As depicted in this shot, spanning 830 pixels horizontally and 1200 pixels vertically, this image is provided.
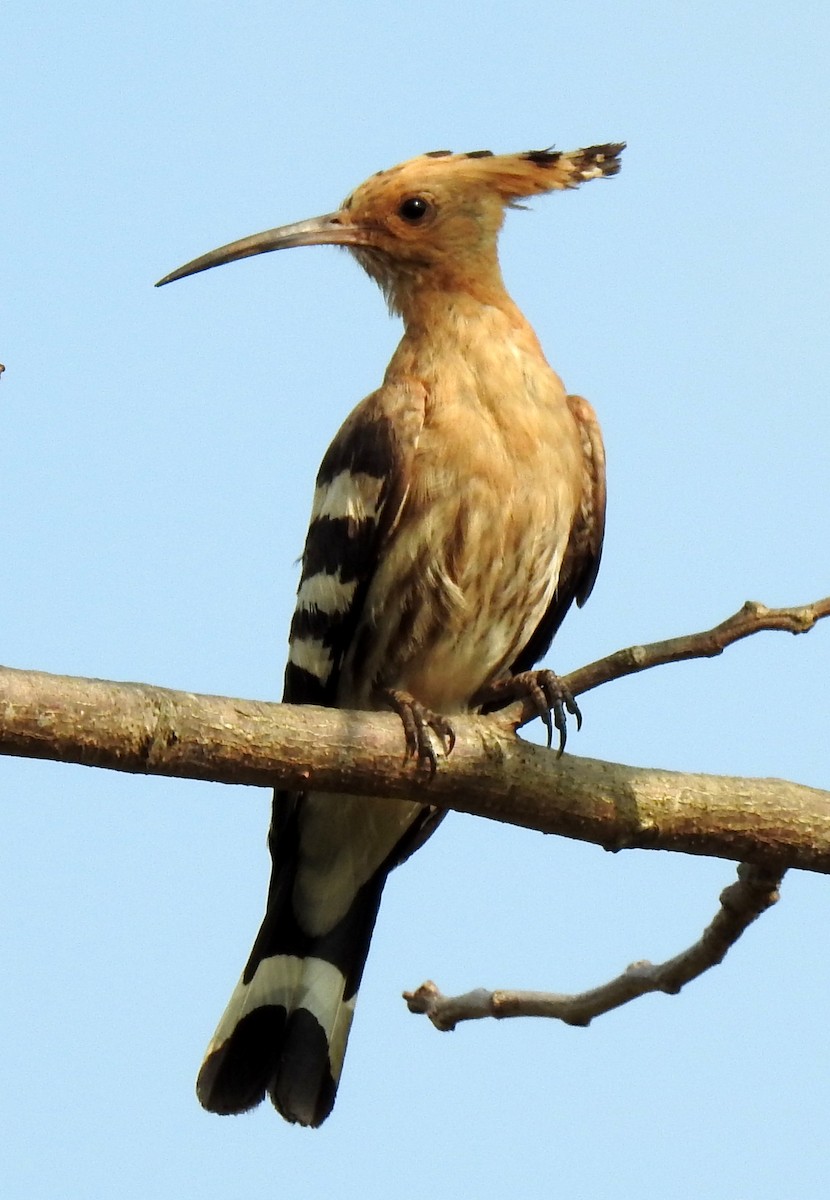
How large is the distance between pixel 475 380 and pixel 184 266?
0.80 m

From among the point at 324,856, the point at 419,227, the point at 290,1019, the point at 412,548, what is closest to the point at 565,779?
the point at 412,548

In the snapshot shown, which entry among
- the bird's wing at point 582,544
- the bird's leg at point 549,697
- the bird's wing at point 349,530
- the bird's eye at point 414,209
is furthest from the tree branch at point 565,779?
the bird's eye at point 414,209

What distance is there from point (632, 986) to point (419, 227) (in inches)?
68.8

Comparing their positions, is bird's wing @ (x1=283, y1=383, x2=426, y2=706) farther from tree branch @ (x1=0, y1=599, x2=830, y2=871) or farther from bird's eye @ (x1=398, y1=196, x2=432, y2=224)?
tree branch @ (x1=0, y1=599, x2=830, y2=871)

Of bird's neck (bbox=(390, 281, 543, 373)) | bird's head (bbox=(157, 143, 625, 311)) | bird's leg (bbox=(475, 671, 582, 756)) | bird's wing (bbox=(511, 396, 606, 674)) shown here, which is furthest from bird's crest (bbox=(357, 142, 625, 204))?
bird's leg (bbox=(475, 671, 582, 756))

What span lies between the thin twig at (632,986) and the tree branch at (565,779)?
0.12 metres

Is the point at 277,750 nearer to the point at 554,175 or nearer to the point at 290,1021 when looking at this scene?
the point at 290,1021

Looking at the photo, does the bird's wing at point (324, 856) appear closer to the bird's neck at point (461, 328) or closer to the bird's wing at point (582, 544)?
the bird's neck at point (461, 328)

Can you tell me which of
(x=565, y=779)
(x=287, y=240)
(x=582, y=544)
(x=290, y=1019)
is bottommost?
(x=290, y=1019)

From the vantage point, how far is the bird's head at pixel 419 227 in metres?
3.47

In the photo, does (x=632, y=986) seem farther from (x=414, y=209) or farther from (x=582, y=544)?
(x=414, y=209)

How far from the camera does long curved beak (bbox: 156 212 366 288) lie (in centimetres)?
350

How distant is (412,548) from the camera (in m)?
3.09

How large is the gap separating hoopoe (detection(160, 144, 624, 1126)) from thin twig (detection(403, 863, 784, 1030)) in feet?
1.43
